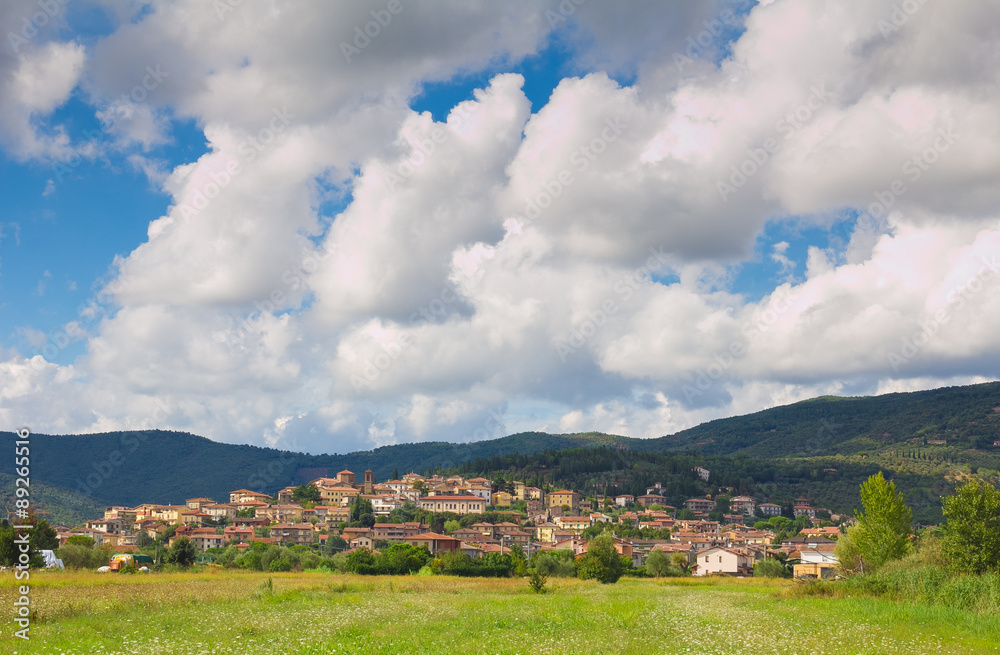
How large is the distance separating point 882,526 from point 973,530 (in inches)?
652

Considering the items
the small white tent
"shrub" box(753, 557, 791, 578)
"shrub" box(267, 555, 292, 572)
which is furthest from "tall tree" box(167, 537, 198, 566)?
"shrub" box(753, 557, 791, 578)

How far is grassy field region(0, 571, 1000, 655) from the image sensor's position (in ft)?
62.8

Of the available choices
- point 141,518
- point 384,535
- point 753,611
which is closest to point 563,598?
point 753,611

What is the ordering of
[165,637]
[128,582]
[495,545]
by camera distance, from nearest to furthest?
[165,637]
[128,582]
[495,545]

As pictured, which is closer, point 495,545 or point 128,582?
point 128,582

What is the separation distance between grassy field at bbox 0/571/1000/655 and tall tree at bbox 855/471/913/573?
64.7ft

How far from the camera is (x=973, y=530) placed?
1454 inches

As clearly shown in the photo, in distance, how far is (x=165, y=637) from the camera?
1969 centimetres

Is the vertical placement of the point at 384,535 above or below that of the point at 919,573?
below

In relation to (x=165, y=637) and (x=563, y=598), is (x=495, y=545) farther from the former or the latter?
(x=165, y=637)

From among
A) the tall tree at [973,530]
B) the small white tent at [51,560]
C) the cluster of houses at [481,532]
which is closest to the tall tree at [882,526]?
the tall tree at [973,530]

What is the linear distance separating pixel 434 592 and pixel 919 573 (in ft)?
80.1

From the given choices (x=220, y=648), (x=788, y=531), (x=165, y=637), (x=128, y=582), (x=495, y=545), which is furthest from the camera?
(x=788, y=531)

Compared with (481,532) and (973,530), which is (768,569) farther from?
(481,532)
